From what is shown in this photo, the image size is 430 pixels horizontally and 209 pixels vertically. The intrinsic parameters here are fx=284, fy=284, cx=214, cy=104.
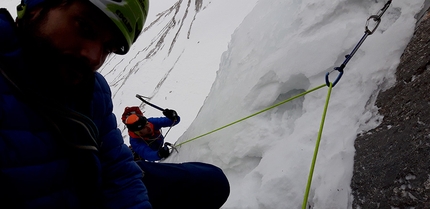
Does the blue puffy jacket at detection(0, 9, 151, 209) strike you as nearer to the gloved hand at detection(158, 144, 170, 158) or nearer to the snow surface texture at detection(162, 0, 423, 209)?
the snow surface texture at detection(162, 0, 423, 209)

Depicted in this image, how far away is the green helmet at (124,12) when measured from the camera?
Answer: 1.14m

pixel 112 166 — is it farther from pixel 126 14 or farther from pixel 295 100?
pixel 295 100

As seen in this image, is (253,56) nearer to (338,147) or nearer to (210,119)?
(210,119)

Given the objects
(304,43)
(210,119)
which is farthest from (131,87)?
(304,43)

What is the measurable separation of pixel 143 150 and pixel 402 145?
131 inches

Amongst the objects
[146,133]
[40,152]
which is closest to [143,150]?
[146,133]

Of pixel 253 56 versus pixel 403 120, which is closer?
pixel 403 120

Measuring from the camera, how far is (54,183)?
45.1 inches

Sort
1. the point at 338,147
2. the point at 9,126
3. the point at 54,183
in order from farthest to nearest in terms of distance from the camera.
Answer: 1. the point at 338,147
2. the point at 54,183
3. the point at 9,126

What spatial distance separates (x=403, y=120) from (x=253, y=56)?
2.15m

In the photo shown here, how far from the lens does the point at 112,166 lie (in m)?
1.60

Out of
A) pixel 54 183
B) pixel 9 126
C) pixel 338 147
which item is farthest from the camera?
pixel 338 147

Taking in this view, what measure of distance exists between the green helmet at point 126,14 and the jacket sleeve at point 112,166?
34 centimetres

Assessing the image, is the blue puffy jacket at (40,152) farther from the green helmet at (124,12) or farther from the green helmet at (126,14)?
the green helmet at (126,14)
